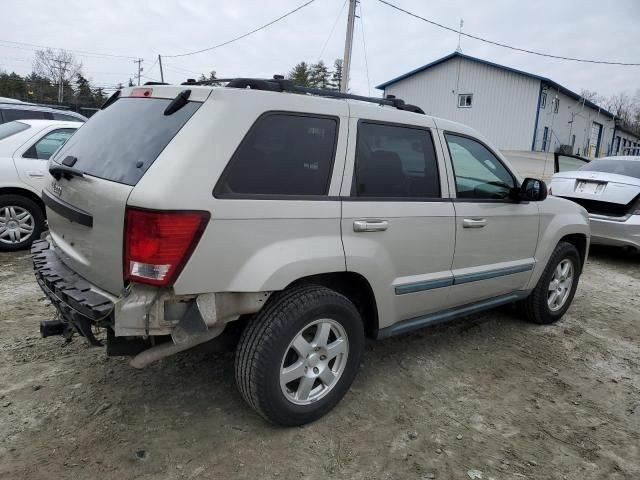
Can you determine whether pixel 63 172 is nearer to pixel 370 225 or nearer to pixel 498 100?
pixel 370 225

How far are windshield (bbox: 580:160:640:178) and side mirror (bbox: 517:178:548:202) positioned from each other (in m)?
4.51

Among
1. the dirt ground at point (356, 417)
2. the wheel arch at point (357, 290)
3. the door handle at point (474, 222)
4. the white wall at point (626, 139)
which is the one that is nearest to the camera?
the dirt ground at point (356, 417)

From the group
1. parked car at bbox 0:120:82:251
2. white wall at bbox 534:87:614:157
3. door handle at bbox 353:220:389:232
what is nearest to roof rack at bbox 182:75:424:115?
door handle at bbox 353:220:389:232

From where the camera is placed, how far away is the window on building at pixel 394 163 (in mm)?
2902

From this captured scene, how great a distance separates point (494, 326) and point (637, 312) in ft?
6.13

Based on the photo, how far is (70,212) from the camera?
264cm

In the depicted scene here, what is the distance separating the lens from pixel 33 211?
18.9 feet

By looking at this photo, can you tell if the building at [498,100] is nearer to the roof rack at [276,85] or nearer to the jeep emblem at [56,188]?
the roof rack at [276,85]

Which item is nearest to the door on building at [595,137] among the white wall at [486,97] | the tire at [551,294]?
the white wall at [486,97]

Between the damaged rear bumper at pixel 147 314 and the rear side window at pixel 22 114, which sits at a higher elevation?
the rear side window at pixel 22 114

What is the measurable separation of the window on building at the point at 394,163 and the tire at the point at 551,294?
5.80 ft

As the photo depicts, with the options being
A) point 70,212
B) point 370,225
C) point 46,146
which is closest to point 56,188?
point 70,212

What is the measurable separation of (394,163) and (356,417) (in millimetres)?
1578

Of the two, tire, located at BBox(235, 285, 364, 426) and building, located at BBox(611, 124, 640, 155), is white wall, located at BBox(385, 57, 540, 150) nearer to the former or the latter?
building, located at BBox(611, 124, 640, 155)
